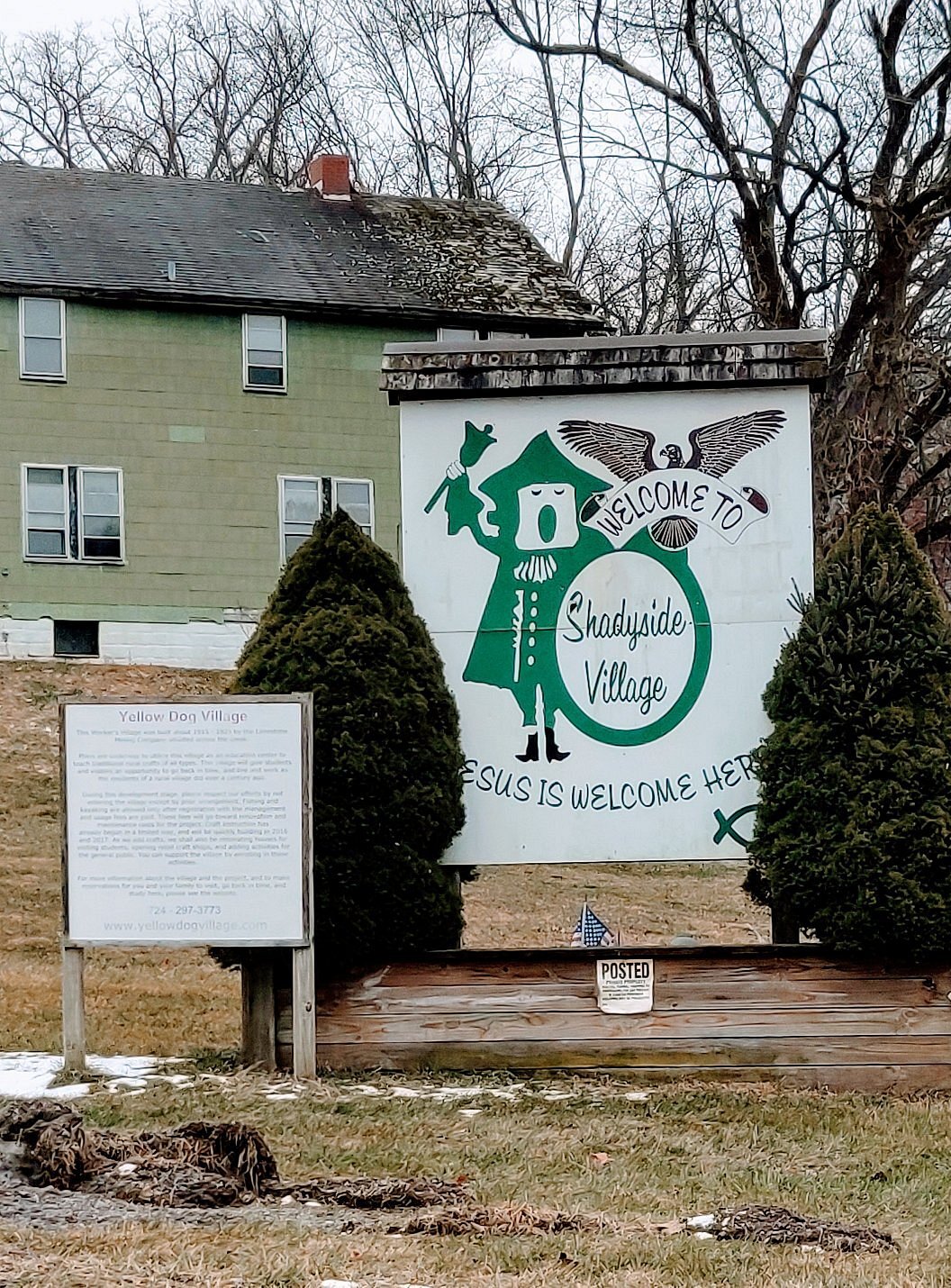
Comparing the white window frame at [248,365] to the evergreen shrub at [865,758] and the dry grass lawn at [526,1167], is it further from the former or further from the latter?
the evergreen shrub at [865,758]

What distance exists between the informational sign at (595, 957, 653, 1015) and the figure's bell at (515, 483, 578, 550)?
2.17m

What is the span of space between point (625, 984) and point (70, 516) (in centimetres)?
1987

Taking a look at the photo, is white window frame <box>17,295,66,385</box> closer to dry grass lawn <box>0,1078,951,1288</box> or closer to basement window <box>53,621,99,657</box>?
basement window <box>53,621,99,657</box>

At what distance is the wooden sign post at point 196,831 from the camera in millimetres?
8273

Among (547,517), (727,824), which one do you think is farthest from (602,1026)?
(547,517)

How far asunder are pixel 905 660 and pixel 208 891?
11.7 ft

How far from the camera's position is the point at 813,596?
8766 mm

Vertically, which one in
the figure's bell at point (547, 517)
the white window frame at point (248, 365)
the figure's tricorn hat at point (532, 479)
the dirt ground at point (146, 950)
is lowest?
the dirt ground at point (146, 950)

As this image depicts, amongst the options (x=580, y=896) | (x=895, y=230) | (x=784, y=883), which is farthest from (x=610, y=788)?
(x=895, y=230)

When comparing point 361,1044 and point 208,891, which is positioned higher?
point 208,891

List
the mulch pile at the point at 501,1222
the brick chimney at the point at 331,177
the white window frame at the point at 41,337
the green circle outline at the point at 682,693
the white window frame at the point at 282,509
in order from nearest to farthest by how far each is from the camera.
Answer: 1. the mulch pile at the point at 501,1222
2. the green circle outline at the point at 682,693
3. the white window frame at the point at 41,337
4. the white window frame at the point at 282,509
5. the brick chimney at the point at 331,177

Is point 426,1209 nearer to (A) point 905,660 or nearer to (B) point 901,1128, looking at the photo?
(B) point 901,1128

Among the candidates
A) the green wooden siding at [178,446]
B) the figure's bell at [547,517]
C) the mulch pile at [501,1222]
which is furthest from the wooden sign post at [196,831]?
the green wooden siding at [178,446]

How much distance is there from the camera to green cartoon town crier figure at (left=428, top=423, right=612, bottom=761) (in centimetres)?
897
